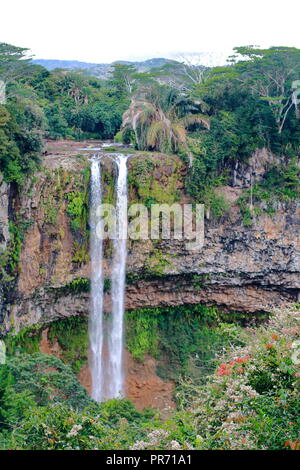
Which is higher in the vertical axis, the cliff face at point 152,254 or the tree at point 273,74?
the tree at point 273,74

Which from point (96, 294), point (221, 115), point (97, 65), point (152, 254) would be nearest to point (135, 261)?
point (152, 254)

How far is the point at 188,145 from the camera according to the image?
14.5m

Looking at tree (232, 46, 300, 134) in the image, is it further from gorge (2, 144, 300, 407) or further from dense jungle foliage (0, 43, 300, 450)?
gorge (2, 144, 300, 407)

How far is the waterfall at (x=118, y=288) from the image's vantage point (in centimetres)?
1378

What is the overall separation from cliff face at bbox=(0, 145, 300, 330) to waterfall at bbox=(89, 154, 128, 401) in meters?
0.24

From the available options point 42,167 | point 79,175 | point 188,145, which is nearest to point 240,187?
point 188,145

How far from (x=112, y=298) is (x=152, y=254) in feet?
5.90

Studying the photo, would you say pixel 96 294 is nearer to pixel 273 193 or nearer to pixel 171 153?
pixel 171 153

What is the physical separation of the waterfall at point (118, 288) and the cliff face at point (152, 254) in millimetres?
258

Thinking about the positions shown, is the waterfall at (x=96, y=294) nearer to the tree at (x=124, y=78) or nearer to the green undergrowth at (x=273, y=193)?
the green undergrowth at (x=273, y=193)

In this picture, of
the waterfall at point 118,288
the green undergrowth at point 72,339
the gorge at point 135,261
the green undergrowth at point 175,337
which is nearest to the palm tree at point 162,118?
the gorge at point 135,261

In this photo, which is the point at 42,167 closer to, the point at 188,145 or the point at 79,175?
the point at 79,175

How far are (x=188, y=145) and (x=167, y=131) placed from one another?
0.78 metres
